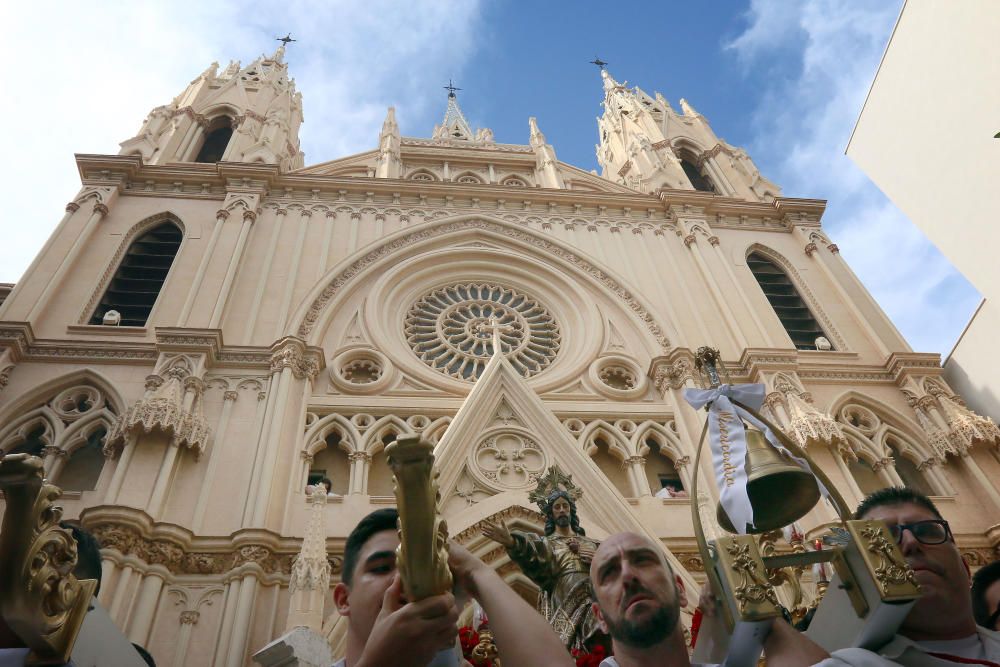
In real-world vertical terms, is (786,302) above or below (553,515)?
above

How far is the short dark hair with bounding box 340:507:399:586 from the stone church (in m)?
5.68

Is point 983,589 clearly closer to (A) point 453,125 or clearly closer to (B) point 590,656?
(B) point 590,656

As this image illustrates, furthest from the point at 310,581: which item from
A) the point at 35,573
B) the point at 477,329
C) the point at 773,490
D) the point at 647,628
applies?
the point at 477,329

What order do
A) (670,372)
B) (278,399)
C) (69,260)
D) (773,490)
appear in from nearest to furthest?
(773,490), (278,399), (670,372), (69,260)

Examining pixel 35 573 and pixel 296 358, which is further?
pixel 296 358

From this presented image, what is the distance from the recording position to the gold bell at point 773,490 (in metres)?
3.41

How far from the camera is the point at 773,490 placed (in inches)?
141

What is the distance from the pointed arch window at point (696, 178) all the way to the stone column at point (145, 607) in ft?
63.9

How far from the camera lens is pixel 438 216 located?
17.2 m

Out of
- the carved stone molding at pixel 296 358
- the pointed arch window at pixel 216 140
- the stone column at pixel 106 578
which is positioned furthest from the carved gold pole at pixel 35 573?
the pointed arch window at pixel 216 140

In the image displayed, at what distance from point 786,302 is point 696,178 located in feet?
26.5

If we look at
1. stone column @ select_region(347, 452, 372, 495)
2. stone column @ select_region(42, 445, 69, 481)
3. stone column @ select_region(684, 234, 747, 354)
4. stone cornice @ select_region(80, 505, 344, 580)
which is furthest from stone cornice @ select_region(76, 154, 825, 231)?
stone cornice @ select_region(80, 505, 344, 580)

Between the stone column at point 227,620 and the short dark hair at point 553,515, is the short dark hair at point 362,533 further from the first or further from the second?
the stone column at point 227,620

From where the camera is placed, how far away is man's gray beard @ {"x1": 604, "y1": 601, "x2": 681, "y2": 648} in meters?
2.61
